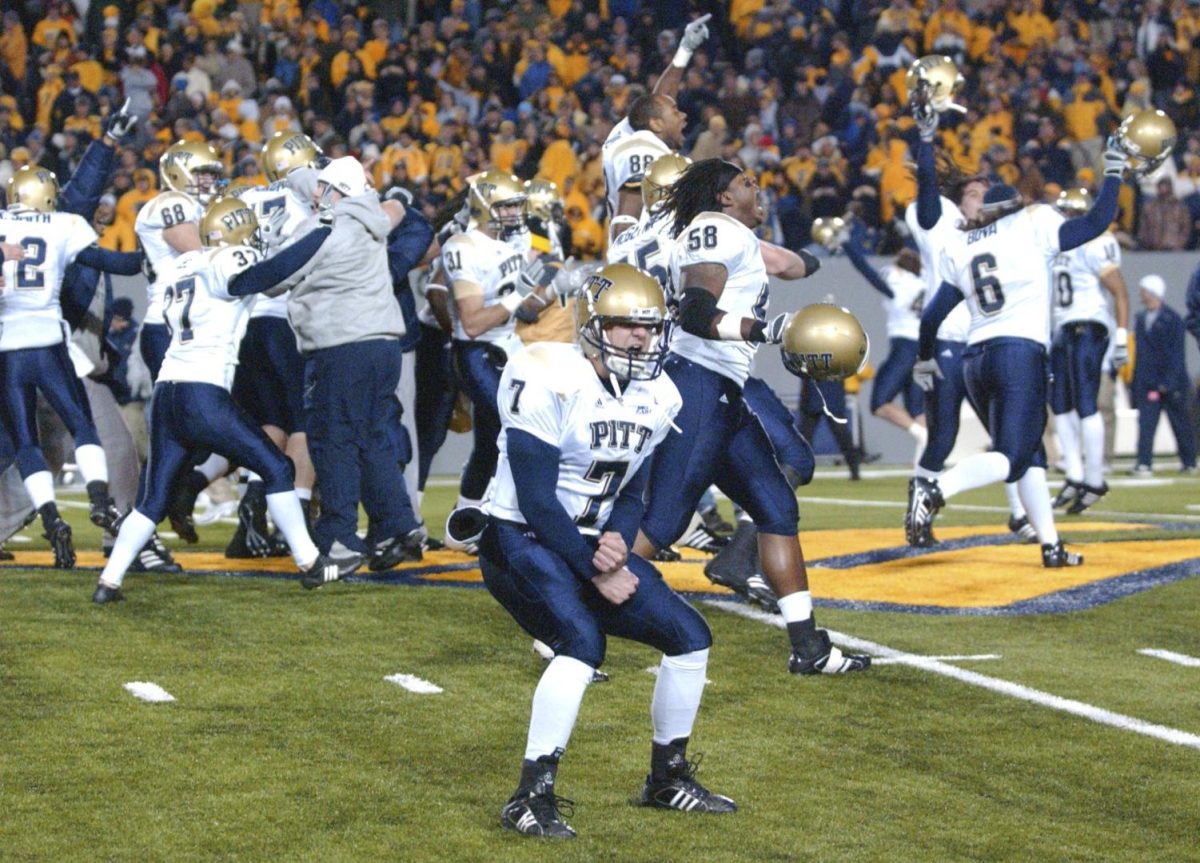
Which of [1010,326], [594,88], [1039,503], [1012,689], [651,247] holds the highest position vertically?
[594,88]

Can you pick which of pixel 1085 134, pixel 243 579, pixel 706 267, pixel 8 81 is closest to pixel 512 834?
pixel 706 267

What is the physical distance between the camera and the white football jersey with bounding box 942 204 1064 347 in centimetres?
779

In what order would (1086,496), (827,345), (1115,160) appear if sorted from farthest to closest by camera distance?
(1086,496)
(1115,160)
(827,345)

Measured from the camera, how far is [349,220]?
7.64 meters

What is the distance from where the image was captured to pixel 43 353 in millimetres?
8102

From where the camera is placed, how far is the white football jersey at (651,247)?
6.15 metres

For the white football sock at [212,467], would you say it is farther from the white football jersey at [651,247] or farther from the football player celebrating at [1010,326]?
the football player celebrating at [1010,326]

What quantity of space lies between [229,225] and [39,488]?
1.65 m

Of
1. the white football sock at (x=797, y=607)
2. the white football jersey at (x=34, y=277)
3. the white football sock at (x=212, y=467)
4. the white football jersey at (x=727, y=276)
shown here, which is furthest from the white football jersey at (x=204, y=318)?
the white football sock at (x=797, y=607)

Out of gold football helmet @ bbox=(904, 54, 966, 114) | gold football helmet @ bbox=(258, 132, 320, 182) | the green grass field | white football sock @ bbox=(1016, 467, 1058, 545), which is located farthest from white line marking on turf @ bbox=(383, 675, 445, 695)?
gold football helmet @ bbox=(904, 54, 966, 114)

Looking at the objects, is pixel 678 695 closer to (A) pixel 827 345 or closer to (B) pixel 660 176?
(A) pixel 827 345

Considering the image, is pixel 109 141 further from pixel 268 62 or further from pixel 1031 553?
pixel 268 62

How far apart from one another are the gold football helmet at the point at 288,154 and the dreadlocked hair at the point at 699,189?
102 inches

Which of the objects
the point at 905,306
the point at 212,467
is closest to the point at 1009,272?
the point at 212,467
